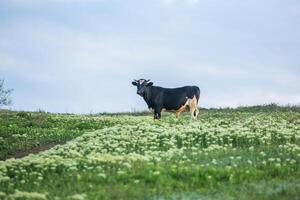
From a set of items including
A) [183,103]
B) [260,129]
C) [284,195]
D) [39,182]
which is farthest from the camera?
[183,103]

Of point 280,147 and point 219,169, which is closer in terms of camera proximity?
point 219,169

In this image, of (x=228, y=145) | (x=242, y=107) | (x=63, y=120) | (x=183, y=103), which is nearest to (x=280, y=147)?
(x=228, y=145)

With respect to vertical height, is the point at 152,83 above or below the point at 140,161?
above

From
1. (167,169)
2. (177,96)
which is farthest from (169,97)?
(167,169)

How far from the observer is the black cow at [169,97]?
35.2 metres

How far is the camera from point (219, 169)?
16.3 metres

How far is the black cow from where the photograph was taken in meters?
35.2

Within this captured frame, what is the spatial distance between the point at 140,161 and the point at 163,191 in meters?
3.44

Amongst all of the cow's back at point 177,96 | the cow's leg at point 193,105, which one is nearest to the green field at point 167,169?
the cow's back at point 177,96

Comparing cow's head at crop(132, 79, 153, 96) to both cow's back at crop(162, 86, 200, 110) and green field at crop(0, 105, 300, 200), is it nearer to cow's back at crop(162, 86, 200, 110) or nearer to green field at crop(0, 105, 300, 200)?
cow's back at crop(162, 86, 200, 110)

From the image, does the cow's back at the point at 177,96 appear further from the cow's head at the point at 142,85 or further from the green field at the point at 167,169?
the green field at the point at 167,169

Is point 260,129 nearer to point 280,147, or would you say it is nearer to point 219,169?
point 280,147

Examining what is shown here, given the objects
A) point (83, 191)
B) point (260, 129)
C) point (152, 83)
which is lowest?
point (83, 191)

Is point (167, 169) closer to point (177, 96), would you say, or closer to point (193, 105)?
point (177, 96)
